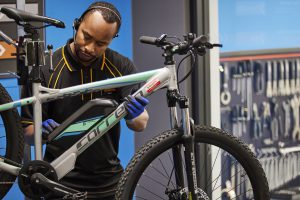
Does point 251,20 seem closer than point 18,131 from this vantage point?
No

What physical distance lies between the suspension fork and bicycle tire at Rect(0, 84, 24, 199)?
448 mm

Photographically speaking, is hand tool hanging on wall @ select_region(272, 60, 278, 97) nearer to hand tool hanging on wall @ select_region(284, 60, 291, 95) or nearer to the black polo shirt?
hand tool hanging on wall @ select_region(284, 60, 291, 95)

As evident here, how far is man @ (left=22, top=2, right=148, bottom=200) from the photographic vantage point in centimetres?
158

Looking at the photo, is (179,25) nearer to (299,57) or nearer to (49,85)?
(299,57)

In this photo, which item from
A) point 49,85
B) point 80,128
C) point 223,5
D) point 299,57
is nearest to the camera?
point 80,128

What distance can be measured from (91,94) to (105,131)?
18cm

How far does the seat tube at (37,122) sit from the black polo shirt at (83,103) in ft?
0.38

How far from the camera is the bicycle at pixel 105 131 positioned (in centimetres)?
148

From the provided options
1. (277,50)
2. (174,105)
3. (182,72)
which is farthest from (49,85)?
(277,50)

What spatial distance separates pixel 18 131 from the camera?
5.10 feet

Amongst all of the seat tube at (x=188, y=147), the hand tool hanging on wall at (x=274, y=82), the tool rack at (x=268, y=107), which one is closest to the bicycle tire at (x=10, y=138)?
the seat tube at (x=188, y=147)

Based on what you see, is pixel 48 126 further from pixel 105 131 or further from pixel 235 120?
pixel 235 120

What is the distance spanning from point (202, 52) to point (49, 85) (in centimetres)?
48

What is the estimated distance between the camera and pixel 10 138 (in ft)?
5.11
